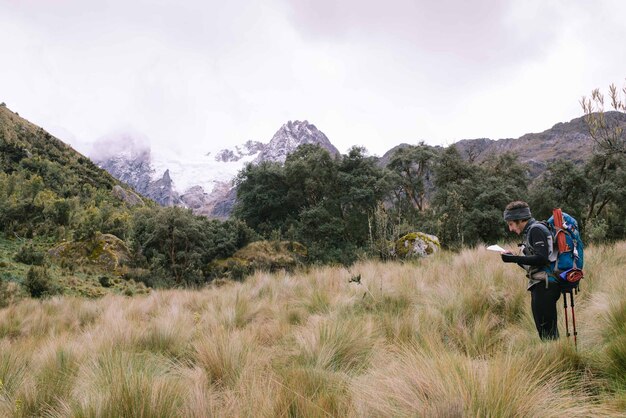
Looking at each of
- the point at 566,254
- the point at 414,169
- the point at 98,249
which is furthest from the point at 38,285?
the point at 414,169

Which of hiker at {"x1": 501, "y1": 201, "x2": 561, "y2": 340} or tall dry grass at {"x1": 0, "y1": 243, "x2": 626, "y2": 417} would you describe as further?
hiker at {"x1": 501, "y1": 201, "x2": 561, "y2": 340}

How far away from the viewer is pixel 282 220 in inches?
1104

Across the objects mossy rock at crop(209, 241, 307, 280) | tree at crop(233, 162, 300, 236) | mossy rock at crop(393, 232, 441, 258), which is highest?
tree at crop(233, 162, 300, 236)

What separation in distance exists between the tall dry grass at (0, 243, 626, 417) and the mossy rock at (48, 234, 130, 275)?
13628mm

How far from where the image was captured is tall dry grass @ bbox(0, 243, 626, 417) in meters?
1.64

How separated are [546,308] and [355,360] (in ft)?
5.93

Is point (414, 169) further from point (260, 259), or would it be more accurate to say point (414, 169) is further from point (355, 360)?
point (355, 360)

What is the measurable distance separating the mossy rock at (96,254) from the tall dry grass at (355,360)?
537 inches

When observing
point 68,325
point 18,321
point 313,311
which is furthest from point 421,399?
point 18,321

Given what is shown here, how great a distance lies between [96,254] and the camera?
19.0 m

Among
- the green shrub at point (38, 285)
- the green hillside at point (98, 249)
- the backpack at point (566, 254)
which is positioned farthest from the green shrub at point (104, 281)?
the backpack at point (566, 254)

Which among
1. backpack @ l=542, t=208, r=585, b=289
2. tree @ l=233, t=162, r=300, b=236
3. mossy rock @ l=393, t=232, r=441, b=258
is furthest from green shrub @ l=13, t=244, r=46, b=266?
backpack @ l=542, t=208, r=585, b=289

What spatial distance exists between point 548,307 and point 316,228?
21.5 m

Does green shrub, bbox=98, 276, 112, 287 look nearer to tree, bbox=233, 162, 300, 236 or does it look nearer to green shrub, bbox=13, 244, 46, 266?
green shrub, bbox=13, 244, 46, 266
